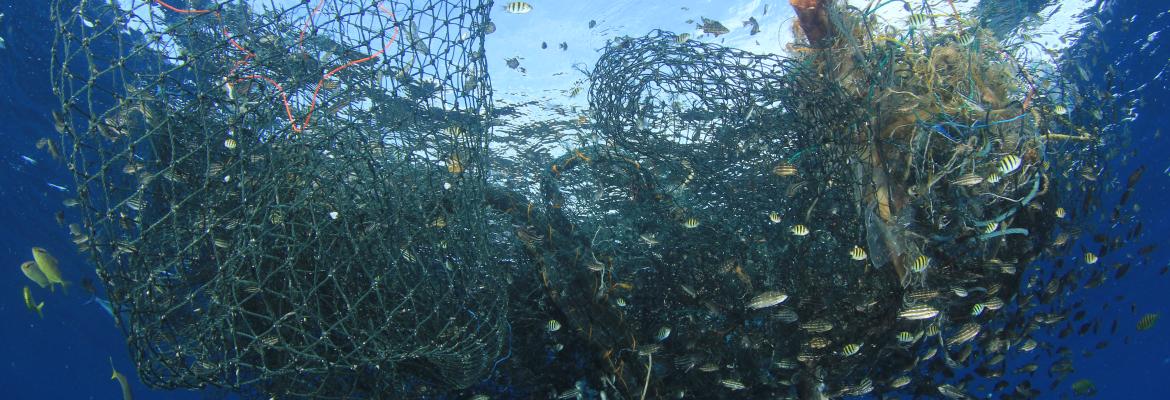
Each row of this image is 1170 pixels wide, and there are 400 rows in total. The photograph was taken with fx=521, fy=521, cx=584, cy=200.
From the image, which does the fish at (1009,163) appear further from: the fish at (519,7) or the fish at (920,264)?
the fish at (519,7)

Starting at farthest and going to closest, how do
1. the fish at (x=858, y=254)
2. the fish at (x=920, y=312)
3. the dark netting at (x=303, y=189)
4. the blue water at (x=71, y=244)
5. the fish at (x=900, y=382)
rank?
the blue water at (x=71, y=244) → the fish at (x=900, y=382) → the fish at (x=858, y=254) → the fish at (x=920, y=312) → the dark netting at (x=303, y=189)

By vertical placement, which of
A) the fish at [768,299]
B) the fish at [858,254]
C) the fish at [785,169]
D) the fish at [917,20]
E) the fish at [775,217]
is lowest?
the fish at [768,299]

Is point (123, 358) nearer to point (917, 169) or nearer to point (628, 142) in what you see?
point (628, 142)

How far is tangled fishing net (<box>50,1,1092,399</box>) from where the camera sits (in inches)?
166

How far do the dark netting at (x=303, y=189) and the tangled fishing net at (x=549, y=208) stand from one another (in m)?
0.04

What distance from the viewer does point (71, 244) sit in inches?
878

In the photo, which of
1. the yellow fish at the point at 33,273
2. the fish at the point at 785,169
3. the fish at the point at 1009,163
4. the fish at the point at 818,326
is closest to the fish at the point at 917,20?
the fish at the point at 1009,163

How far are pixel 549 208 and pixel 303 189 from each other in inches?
149

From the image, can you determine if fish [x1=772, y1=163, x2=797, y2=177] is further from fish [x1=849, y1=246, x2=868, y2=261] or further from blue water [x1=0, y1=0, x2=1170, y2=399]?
blue water [x1=0, y1=0, x2=1170, y2=399]

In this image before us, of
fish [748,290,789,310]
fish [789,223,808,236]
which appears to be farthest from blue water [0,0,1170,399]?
fish [748,290,789,310]

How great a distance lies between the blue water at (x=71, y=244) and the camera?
11789mm

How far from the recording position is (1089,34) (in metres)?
11.6

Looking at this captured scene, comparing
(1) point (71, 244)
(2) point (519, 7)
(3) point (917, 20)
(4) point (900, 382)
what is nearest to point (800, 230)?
(3) point (917, 20)

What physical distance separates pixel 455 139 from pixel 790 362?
574 centimetres
